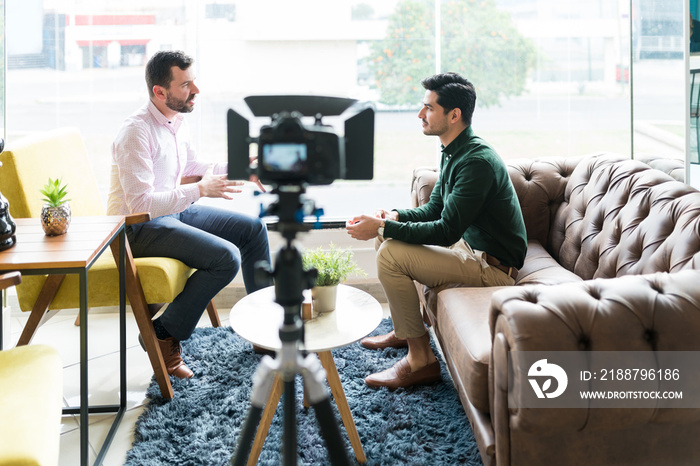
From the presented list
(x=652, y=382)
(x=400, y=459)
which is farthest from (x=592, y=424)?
(x=400, y=459)

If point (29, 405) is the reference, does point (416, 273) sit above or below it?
above

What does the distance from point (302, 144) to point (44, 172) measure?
1.70 metres

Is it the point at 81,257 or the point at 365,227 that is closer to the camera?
the point at 81,257

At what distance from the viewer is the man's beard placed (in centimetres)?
276

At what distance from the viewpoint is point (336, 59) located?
3.45 metres

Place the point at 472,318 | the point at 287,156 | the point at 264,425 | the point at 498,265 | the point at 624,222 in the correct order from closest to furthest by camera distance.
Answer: the point at 287,156, the point at 264,425, the point at 472,318, the point at 624,222, the point at 498,265

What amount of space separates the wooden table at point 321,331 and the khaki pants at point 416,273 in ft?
0.54

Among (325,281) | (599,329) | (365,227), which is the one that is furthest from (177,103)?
(599,329)

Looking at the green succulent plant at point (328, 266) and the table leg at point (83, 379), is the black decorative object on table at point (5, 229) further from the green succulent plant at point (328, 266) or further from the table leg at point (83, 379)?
the green succulent plant at point (328, 266)

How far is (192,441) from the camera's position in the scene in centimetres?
215

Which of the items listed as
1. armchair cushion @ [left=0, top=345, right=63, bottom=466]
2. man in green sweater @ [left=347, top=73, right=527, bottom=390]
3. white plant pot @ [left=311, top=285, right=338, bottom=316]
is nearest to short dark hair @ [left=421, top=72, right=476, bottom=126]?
man in green sweater @ [left=347, top=73, right=527, bottom=390]

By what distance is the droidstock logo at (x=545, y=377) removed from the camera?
152 cm

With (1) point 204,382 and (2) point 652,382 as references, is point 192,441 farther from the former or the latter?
(2) point 652,382

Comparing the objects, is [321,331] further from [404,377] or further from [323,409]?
[323,409]
